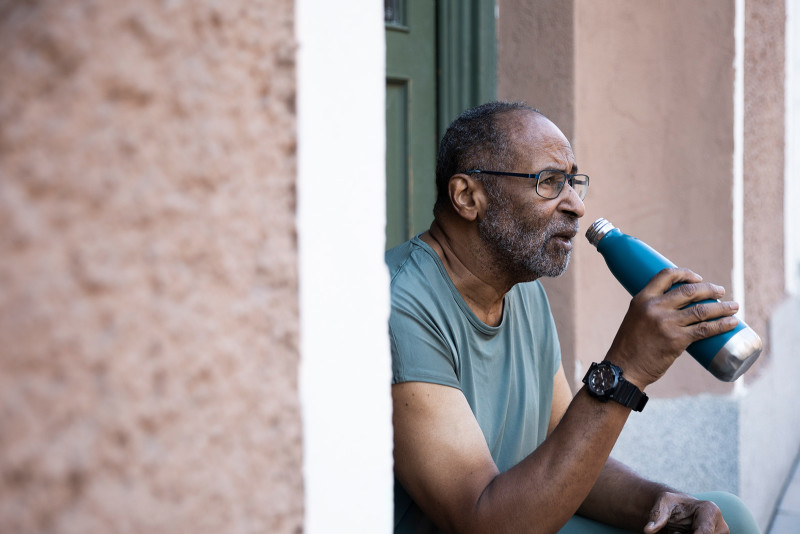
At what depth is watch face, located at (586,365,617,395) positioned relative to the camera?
112cm

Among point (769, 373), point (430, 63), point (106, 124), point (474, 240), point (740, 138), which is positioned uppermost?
point (430, 63)

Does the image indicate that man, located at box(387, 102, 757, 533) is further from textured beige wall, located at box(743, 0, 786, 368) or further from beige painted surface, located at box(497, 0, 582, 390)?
textured beige wall, located at box(743, 0, 786, 368)

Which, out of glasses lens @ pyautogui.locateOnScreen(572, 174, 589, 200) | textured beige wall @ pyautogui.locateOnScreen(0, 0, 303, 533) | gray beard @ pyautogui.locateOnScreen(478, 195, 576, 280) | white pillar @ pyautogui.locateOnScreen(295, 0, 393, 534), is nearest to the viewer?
textured beige wall @ pyautogui.locateOnScreen(0, 0, 303, 533)

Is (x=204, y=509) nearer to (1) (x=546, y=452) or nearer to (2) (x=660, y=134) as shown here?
(1) (x=546, y=452)

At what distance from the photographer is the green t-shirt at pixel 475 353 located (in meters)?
1.31

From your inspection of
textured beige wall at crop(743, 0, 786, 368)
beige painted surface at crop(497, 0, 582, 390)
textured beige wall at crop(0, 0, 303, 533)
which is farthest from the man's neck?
textured beige wall at crop(743, 0, 786, 368)

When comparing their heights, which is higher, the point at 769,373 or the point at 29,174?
the point at 29,174

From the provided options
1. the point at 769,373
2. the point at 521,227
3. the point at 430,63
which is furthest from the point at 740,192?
the point at 521,227

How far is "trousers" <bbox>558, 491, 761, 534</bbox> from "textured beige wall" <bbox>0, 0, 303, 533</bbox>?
111cm

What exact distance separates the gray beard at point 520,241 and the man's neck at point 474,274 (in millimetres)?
26

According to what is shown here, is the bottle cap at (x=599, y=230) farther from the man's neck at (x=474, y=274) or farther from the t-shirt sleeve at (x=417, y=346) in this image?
the t-shirt sleeve at (x=417, y=346)

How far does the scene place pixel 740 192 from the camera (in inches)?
101

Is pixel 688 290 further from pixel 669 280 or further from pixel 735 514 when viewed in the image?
pixel 735 514

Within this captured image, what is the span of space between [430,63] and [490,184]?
892 millimetres
